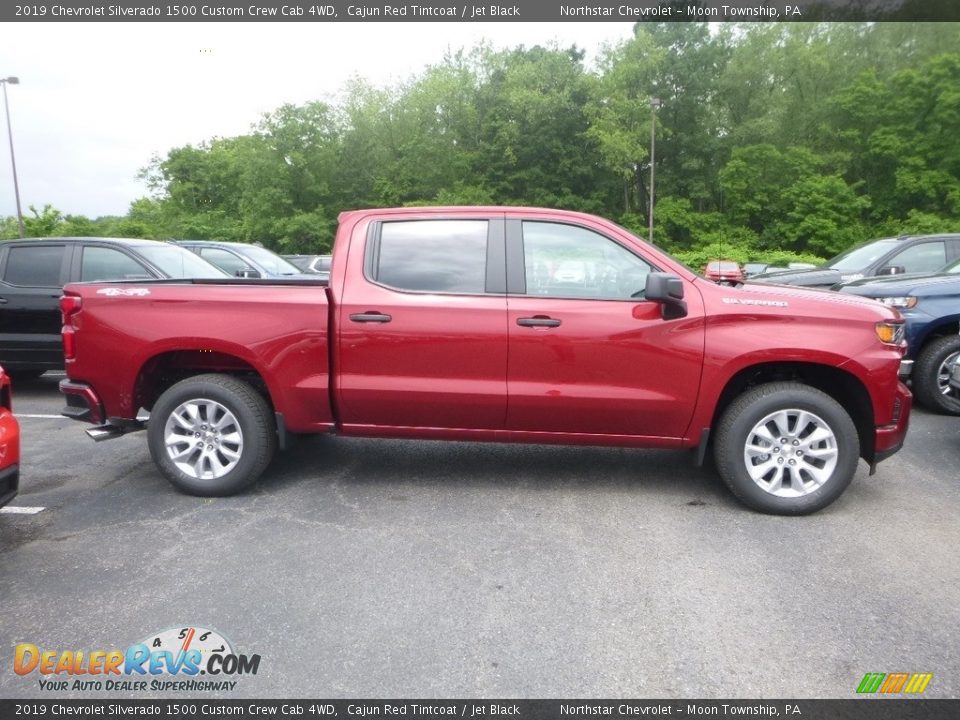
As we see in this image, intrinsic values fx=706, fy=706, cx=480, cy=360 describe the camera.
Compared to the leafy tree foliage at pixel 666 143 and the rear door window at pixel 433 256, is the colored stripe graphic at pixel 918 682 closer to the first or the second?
the rear door window at pixel 433 256

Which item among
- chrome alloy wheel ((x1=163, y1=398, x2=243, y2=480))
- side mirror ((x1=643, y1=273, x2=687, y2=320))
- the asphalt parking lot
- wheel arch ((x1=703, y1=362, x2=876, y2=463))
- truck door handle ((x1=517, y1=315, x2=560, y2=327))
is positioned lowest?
the asphalt parking lot

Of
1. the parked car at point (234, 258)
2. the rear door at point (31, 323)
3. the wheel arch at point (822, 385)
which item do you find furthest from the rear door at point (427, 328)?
the parked car at point (234, 258)

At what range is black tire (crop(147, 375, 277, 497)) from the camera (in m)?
4.67

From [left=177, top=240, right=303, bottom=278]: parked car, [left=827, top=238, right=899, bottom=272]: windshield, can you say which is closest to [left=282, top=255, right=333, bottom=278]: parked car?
[left=177, top=240, right=303, bottom=278]: parked car

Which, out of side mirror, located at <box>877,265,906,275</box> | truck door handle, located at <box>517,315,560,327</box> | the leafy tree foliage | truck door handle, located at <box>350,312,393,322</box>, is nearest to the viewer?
truck door handle, located at <box>517,315,560,327</box>

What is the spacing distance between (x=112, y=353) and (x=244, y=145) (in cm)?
5789

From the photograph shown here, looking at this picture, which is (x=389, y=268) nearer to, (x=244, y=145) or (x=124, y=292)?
(x=124, y=292)

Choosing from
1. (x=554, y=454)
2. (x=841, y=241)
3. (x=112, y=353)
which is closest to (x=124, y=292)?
(x=112, y=353)

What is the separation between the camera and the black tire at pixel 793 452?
4309 millimetres

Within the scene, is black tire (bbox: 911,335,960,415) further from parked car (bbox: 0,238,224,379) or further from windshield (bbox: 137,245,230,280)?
parked car (bbox: 0,238,224,379)

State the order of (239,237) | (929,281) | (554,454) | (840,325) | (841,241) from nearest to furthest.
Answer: (840,325) < (554,454) < (929,281) < (841,241) < (239,237)

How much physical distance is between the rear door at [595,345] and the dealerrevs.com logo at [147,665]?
7.36ft

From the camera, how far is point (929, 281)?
23.9 feet

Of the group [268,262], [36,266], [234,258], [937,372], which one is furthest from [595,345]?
[268,262]
